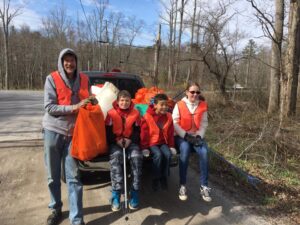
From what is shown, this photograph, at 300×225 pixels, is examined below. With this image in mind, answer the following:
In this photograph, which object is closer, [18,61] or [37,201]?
[37,201]

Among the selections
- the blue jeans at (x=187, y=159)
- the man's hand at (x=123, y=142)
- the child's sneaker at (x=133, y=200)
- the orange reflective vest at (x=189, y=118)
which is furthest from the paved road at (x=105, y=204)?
the orange reflective vest at (x=189, y=118)

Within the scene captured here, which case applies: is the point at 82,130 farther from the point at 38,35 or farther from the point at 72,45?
the point at 38,35

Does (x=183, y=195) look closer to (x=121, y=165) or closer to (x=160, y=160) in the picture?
(x=160, y=160)

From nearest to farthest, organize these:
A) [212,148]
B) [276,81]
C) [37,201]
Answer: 1. [37,201]
2. [212,148]
3. [276,81]

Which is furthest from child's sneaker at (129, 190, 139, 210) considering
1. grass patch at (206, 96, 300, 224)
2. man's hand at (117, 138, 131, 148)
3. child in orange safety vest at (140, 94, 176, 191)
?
grass patch at (206, 96, 300, 224)

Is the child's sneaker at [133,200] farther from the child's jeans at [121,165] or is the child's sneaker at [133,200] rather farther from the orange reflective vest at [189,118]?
the orange reflective vest at [189,118]

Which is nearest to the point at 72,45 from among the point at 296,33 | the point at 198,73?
the point at 198,73

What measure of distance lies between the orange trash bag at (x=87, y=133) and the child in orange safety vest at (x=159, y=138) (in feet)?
2.56

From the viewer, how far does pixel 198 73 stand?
64.2 ft

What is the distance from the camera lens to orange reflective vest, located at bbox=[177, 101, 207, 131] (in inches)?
205

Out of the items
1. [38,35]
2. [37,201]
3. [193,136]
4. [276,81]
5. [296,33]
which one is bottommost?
[37,201]

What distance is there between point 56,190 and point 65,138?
0.70m

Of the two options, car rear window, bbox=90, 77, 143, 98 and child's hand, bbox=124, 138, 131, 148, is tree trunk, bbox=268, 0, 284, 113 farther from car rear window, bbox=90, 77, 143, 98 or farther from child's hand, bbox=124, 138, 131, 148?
child's hand, bbox=124, 138, 131, 148

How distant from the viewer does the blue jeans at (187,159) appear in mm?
4848
